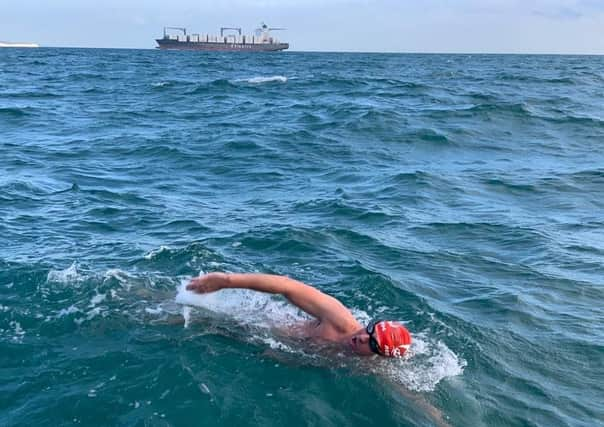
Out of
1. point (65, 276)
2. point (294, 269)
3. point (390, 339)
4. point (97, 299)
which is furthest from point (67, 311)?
point (390, 339)

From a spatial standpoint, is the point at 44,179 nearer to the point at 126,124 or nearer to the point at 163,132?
the point at 163,132

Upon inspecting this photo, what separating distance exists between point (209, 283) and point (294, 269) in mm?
3158

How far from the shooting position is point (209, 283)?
6180 millimetres

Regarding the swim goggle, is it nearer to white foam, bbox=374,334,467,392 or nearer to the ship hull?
white foam, bbox=374,334,467,392

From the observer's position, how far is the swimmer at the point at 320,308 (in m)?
5.83

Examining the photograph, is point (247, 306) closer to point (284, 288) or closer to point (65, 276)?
point (284, 288)

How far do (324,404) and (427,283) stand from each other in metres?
3.62

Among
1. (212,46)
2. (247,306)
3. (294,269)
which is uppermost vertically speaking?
(247,306)

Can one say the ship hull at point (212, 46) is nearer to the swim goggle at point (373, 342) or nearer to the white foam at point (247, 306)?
the white foam at point (247, 306)

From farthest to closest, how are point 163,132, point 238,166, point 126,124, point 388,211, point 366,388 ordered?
point 126,124 → point 163,132 → point 238,166 → point 388,211 → point 366,388

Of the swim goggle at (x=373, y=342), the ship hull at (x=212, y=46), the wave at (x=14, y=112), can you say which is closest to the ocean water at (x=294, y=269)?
the swim goggle at (x=373, y=342)

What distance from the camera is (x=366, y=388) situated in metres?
5.92

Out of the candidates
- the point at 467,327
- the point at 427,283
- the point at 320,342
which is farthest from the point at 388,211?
the point at 320,342

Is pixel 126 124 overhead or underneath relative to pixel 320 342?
underneath
